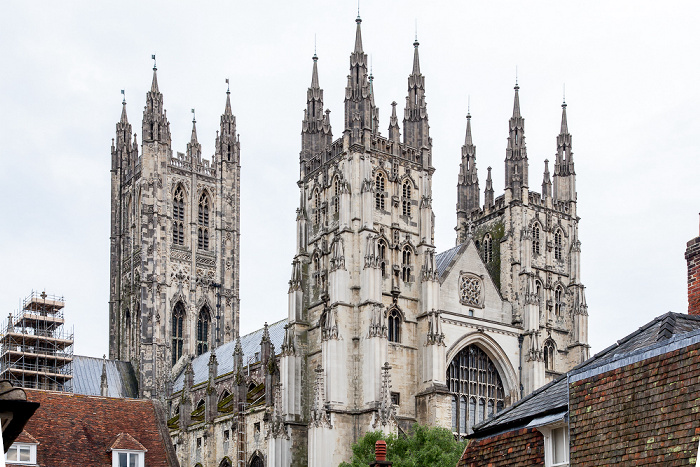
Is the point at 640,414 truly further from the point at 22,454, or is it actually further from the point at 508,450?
the point at 22,454

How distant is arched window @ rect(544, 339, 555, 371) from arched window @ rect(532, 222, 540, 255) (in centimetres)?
Result: 626

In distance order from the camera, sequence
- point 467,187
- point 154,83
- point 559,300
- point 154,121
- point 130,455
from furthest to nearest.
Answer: point 154,83 → point 154,121 → point 467,187 → point 559,300 → point 130,455

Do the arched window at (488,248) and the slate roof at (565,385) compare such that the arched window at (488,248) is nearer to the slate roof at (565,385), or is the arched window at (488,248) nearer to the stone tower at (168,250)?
the stone tower at (168,250)

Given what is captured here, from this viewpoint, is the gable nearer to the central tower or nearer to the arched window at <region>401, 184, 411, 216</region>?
the central tower

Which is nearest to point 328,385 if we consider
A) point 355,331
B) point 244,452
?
point 355,331

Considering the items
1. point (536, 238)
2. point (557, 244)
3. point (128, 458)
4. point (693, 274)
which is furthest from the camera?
point (557, 244)

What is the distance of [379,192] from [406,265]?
464cm

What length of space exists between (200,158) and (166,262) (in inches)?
466

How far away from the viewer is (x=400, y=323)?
62.4m

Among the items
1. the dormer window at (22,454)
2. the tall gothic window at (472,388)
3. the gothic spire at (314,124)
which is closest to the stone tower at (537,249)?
the tall gothic window at (472,388)

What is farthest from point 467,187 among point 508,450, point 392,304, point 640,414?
point 640,414

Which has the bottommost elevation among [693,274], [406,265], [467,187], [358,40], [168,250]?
[693,274]

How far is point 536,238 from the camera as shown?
72.2 metres

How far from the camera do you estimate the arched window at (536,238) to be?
71.9 metres
